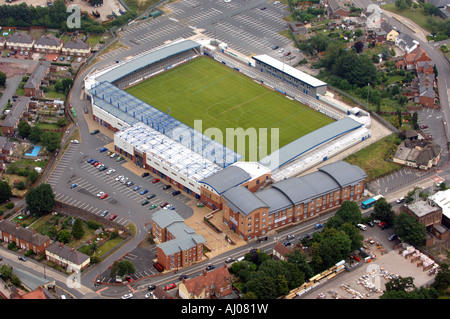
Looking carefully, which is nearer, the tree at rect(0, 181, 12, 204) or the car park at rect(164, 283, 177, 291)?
the car park at rect(164, 283, 177, 291)

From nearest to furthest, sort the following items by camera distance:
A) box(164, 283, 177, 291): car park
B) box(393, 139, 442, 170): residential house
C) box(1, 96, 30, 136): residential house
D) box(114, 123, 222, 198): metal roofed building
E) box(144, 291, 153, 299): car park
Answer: box(144, 291, 153, 299): car park < box(164, 283, 177, 291): car park < box(114, 123, 222, 198): metal roofed building < box(393, 139, 442, 170): residential house < box(1, 96, 30, 136): residential house

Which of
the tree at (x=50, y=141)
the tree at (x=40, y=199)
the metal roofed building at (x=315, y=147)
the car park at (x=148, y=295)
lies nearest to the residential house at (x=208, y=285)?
the car park at (x=148, y=295)

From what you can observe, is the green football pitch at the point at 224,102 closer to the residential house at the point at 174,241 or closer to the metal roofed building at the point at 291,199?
the metal roofed building at the point at 291,199

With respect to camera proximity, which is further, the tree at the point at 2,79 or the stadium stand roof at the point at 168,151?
the tree at the point at 2,79

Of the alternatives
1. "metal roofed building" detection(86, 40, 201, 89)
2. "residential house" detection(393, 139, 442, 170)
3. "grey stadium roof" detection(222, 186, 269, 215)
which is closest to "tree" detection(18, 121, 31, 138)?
"metal roofed building" detection(86, 40, 201, 89)

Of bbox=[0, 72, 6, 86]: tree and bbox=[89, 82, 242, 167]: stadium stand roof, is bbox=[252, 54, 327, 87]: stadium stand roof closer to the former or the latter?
bbox=[89, 82, 242, 167]: stadium stand roof

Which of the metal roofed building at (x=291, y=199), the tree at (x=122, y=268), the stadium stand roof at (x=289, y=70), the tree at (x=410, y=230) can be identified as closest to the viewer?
the tree at (x=122, y=268)

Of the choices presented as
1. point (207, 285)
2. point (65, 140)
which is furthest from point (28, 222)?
point (207, 285)
